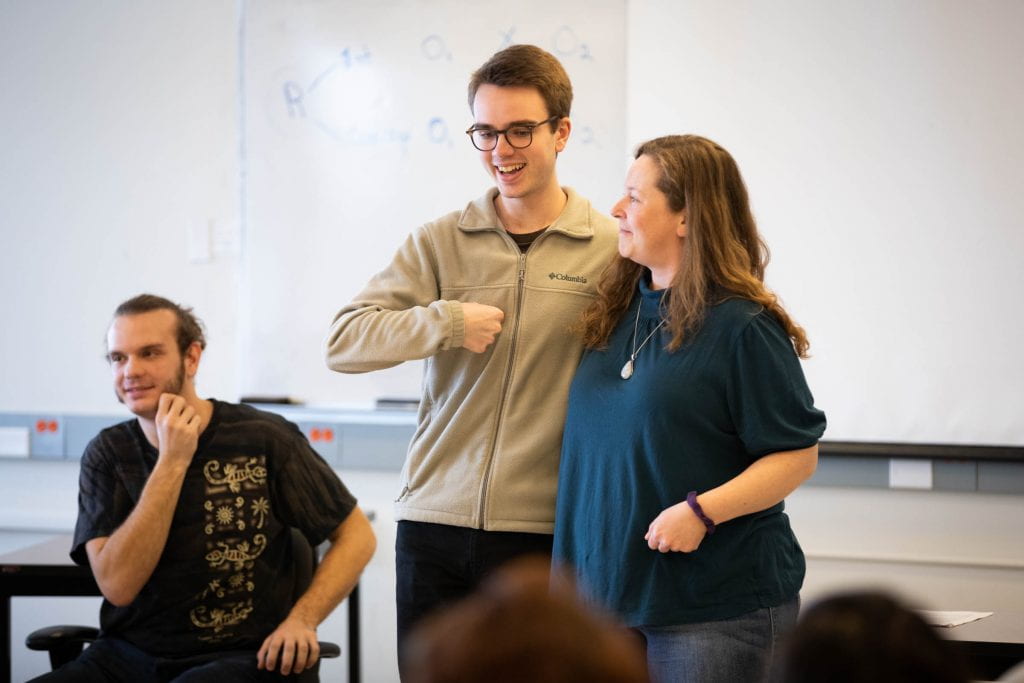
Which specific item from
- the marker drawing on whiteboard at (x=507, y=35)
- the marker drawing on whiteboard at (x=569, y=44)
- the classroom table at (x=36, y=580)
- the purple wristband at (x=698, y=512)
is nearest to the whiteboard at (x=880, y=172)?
the marker drawing on whiteboard at (x=569, y=44)

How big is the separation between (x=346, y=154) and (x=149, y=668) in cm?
178

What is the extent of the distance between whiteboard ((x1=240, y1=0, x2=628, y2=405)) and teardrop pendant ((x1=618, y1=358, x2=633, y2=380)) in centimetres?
156

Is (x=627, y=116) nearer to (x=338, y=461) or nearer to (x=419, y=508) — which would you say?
(x=338, y=461)

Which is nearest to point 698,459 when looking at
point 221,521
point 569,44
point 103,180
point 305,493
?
point 305,493

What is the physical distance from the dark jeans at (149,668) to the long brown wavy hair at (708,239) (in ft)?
3.79

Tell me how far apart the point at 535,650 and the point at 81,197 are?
341 cm

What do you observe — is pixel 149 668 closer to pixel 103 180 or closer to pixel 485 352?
pixel 485 352

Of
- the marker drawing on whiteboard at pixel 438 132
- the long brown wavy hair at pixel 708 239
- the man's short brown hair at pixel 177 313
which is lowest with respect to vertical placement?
the man's short brown hair at pixel 177 313

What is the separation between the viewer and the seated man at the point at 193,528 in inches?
86.4

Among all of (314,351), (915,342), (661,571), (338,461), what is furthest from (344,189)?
(661,571)

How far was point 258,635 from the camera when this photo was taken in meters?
2.25

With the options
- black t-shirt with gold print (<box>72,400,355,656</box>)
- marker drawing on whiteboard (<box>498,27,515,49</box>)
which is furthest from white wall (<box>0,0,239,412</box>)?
black t-shirt with gold print (<box>72,400,355,656</box>)

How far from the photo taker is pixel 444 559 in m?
1.86

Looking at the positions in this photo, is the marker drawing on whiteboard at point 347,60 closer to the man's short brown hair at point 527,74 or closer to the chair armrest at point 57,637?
the man's short brown hair at point 527,74
